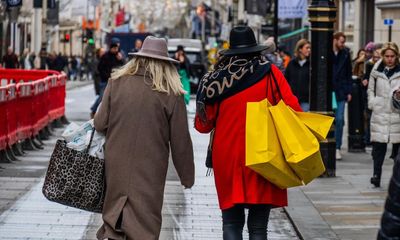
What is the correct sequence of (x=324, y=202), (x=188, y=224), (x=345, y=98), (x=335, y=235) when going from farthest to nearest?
(x=345, y=98) < (x=324, y=202) < (x=188, y=224) < (x=335, y=235)

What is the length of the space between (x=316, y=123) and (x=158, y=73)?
40.9 inches

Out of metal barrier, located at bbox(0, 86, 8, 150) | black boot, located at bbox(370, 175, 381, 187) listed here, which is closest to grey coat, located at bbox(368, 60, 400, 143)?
black boot, located at bbox(370, 175, 381, 187)

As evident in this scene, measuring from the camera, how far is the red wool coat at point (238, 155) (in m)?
7.11

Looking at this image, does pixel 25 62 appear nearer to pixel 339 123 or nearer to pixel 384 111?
pixel 339 123

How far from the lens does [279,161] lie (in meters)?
6.97

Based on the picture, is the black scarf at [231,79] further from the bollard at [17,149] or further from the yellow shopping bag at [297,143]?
the bollard at [17,149]

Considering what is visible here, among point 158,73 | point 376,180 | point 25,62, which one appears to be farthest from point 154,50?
point 25,62

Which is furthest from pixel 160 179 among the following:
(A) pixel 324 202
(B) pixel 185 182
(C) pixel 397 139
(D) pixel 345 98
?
(D) pixel 345 98

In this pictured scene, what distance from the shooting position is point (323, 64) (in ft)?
48.1

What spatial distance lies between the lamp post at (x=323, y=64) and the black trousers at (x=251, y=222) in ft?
23.7

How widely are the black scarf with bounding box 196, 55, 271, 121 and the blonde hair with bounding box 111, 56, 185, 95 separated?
213 millimetres

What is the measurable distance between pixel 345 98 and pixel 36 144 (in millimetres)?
5169

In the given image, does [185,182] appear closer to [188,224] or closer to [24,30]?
[188,224]

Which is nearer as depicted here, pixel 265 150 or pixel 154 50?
pixel 265 150
